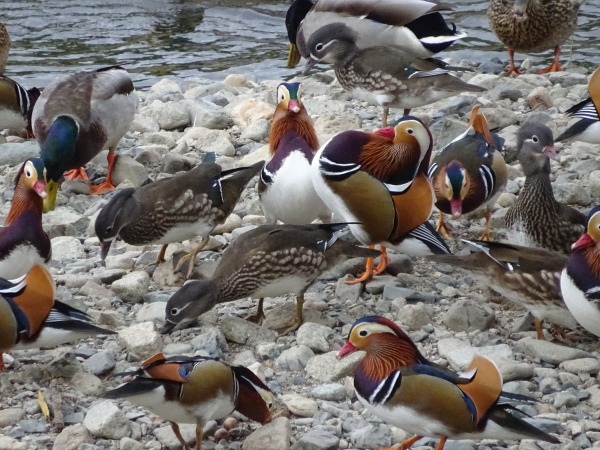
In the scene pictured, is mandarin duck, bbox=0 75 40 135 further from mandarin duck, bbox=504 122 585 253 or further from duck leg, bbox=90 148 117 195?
mandarin duck, bbox=504 122 585 253

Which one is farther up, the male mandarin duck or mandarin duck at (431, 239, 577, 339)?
the male mandarin duck

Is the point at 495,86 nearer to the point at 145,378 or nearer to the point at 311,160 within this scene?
the point at 311,160

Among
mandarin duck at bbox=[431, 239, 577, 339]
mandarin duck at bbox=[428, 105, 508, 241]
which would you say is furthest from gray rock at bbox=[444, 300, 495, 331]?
mandarin duck at bbox=[428, 105, 508, 241]

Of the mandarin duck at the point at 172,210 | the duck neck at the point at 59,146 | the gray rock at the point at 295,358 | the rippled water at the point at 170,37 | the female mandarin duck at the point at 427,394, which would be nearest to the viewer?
the female mandarin duck at the point at 427,394

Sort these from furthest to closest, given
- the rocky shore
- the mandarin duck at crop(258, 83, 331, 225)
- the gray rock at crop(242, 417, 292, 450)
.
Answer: the mandarin duck at crop(258, 83, 331, 225) → the rocky shore → the gray rock at crop(242, 417, 292, 450)

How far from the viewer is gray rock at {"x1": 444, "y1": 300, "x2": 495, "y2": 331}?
14.4 feet

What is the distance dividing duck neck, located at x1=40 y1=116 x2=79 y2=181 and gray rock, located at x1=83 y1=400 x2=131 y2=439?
8.51ft

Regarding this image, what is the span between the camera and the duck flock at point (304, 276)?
11.5ft

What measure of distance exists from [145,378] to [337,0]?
5.22 metres

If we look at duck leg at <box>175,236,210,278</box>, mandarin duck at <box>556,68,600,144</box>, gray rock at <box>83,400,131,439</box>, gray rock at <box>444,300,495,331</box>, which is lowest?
duck leg at <box>175,236,210,278</box>

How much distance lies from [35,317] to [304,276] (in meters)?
1.20

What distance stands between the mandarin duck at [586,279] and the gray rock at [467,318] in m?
0.44

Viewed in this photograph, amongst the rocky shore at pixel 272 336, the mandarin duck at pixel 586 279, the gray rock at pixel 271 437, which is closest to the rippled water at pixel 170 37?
the rocky shore at pixel 272 336

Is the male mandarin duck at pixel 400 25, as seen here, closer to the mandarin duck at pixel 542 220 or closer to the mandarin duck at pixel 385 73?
the mandarin duck at pixel 385 73
